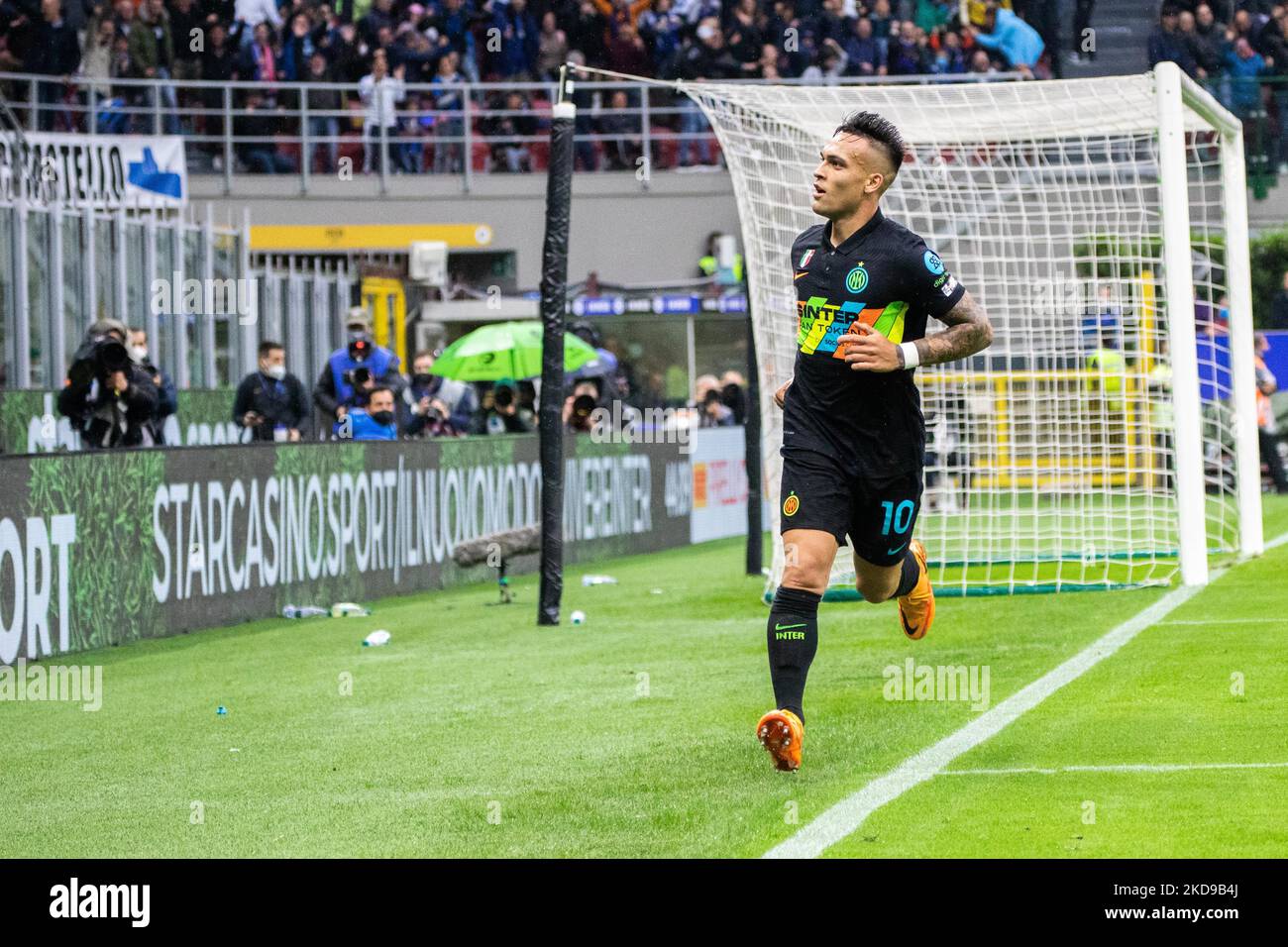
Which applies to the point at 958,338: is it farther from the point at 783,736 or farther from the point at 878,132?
the point at 783,736

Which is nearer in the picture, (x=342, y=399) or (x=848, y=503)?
(x=848, y=503)

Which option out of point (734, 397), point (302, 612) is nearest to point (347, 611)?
point (302, 612)

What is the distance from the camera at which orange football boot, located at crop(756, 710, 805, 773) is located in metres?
6.92

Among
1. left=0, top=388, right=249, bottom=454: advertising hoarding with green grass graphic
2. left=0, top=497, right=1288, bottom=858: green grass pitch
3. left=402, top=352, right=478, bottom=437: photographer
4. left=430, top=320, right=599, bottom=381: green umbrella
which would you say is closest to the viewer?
left=0, top=497, right=1288, bottom=858: green grass pitch

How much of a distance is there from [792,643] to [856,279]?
130 cm

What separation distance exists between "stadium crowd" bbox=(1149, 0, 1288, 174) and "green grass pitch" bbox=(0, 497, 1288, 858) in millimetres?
18254

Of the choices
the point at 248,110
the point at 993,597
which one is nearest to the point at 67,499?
the point at 993,597

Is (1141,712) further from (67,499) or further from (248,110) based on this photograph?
(248,110)

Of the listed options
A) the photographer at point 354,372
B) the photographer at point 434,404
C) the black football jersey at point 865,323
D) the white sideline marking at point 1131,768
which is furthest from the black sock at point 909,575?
the photographer at point 434,404

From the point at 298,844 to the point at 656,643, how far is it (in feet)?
20.5

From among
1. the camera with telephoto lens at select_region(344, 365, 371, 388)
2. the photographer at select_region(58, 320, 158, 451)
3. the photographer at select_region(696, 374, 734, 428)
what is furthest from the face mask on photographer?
the photographer at select_region(696, 374, 734, 428)

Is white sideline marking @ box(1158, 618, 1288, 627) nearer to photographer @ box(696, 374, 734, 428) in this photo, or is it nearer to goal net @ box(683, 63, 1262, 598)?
goal net @ box(683, 63, 1262, 598)

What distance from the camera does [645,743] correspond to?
808 centimetres

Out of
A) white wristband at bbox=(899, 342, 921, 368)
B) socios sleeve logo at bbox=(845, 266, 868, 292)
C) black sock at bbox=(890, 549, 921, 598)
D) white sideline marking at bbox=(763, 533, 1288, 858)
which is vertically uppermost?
socios sleeve logo at bbox=(845, 266, 868, 292)
